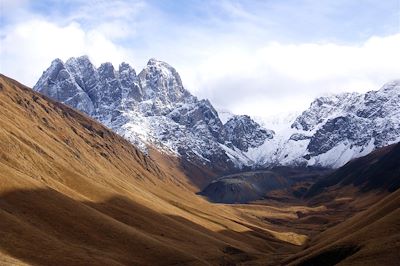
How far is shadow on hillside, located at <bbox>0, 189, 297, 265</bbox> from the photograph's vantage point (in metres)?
105

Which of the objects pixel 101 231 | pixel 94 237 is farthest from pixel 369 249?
pixel 101 231

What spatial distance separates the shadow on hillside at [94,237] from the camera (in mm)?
104812

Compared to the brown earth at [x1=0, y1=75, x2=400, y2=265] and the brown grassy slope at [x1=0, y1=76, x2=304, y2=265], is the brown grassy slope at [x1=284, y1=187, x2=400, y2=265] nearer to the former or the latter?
the brown earth at [x1=0, y1=75, x2=400, y2=265]

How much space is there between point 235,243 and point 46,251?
94430 millimetres

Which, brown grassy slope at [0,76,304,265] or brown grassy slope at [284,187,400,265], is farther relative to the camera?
brown grassy slope at [0,76,304,265]

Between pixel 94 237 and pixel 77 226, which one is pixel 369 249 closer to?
pixel 94 237

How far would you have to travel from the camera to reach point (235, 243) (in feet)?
616

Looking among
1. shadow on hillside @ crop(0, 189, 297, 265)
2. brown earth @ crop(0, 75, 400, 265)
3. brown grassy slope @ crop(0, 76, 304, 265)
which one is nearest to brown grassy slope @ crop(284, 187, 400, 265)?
brown earth @ crop(0, 75, 400, 265)

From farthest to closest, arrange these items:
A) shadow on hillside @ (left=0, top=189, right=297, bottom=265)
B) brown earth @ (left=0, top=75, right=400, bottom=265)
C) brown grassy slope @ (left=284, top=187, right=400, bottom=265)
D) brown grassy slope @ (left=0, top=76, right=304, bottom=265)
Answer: brown grassy slope @ (left=0, top=76, right=304, bottom=265)
shadow on hillside @ (left=0, top=189, right=297, bottom=265)
brown earth @ (left=0, top=75, right=400, bottom=265)
brown grassy slope @ (left=284, top=187, right=400, bottom=265)

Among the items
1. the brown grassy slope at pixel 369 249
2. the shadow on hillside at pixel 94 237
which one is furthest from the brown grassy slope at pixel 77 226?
the brown grassy slope at pixel 369 249

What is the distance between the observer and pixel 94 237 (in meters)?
128

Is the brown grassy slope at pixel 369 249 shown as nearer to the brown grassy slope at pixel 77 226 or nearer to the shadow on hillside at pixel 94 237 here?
the shadow on hillside at pixel 94 237

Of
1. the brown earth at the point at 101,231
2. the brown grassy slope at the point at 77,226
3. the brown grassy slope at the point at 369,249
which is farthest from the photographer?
the brown grassy slope at the point at 77,226

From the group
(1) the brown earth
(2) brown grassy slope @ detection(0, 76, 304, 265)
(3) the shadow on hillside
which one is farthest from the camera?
(2) brown grassy slope @ detection(0, 76, 304, 265)
